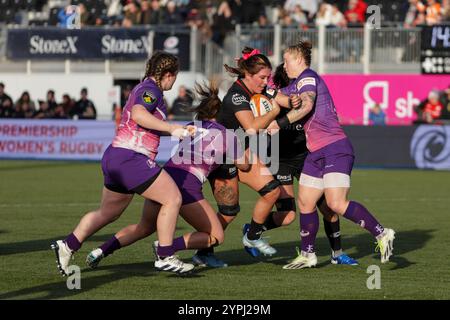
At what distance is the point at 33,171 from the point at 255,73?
14766 millimetres

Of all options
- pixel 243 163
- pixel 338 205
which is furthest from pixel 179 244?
pixel 338 205

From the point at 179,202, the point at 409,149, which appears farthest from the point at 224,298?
the point at 409,149

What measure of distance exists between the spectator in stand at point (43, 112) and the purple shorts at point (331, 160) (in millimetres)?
19123

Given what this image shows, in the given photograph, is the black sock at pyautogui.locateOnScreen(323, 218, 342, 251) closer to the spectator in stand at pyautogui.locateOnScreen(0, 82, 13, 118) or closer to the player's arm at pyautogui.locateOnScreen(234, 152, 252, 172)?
the player's arm at pyautogui.locateOnScreen(234, 152, 252, 172)

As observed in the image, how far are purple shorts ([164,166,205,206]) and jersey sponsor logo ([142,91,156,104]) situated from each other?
91 centimetres

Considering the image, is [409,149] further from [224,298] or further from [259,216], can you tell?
[224,298]

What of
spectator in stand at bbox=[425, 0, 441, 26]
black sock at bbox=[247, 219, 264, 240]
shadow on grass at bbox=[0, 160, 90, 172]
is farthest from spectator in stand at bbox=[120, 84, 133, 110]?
black sock at bbox=[247, 219, 264, 240]

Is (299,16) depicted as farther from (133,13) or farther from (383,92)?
(133,13)

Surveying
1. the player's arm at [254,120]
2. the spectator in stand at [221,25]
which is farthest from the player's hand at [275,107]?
the spectator in stand at [221,25]

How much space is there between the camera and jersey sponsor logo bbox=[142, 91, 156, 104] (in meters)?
9.23

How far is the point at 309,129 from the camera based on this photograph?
1032cm

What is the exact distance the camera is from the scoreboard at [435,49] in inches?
1081

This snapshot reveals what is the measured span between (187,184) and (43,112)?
64.0 ft

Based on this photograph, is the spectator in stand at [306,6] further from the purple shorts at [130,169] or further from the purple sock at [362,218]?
the purple shorts at [130,169]
